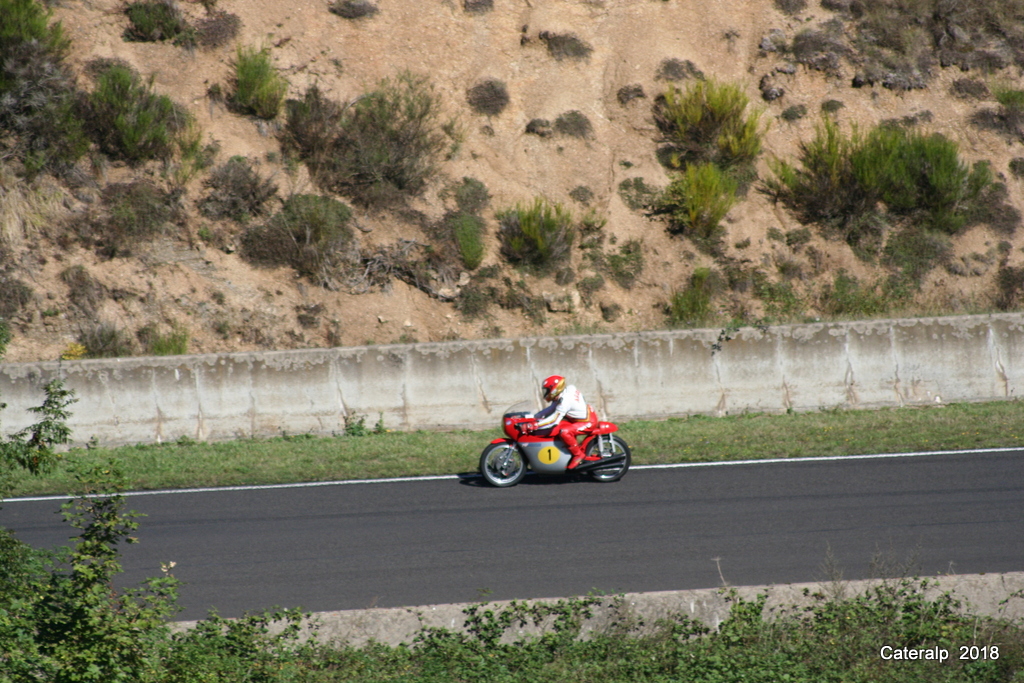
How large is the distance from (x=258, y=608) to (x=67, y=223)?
51.4 feet

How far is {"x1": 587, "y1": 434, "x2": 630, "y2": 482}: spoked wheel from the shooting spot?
441 inches

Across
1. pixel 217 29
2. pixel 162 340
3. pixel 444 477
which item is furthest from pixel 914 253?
pixel 217 29

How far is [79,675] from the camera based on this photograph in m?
4.89

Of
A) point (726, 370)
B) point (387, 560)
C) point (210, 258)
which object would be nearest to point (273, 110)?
point (210, 258)

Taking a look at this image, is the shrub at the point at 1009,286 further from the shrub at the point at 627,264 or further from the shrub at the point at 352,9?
the shrub at the point at 352,9

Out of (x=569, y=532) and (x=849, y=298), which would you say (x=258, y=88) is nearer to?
(x=849, y=298)

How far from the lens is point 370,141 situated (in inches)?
879

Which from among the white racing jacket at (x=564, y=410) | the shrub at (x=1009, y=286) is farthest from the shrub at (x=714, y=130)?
the white racing jacket at (x=564, y=410)

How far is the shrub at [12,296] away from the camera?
18500mm

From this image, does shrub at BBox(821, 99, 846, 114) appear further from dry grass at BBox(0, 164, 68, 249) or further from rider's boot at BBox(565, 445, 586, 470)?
dry grass at BBox(0, 164, 68, 249)

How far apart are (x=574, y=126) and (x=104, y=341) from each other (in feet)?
41.1

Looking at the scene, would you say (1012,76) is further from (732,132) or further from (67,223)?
(67,223)

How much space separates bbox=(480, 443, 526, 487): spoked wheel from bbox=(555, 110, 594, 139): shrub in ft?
46.3
